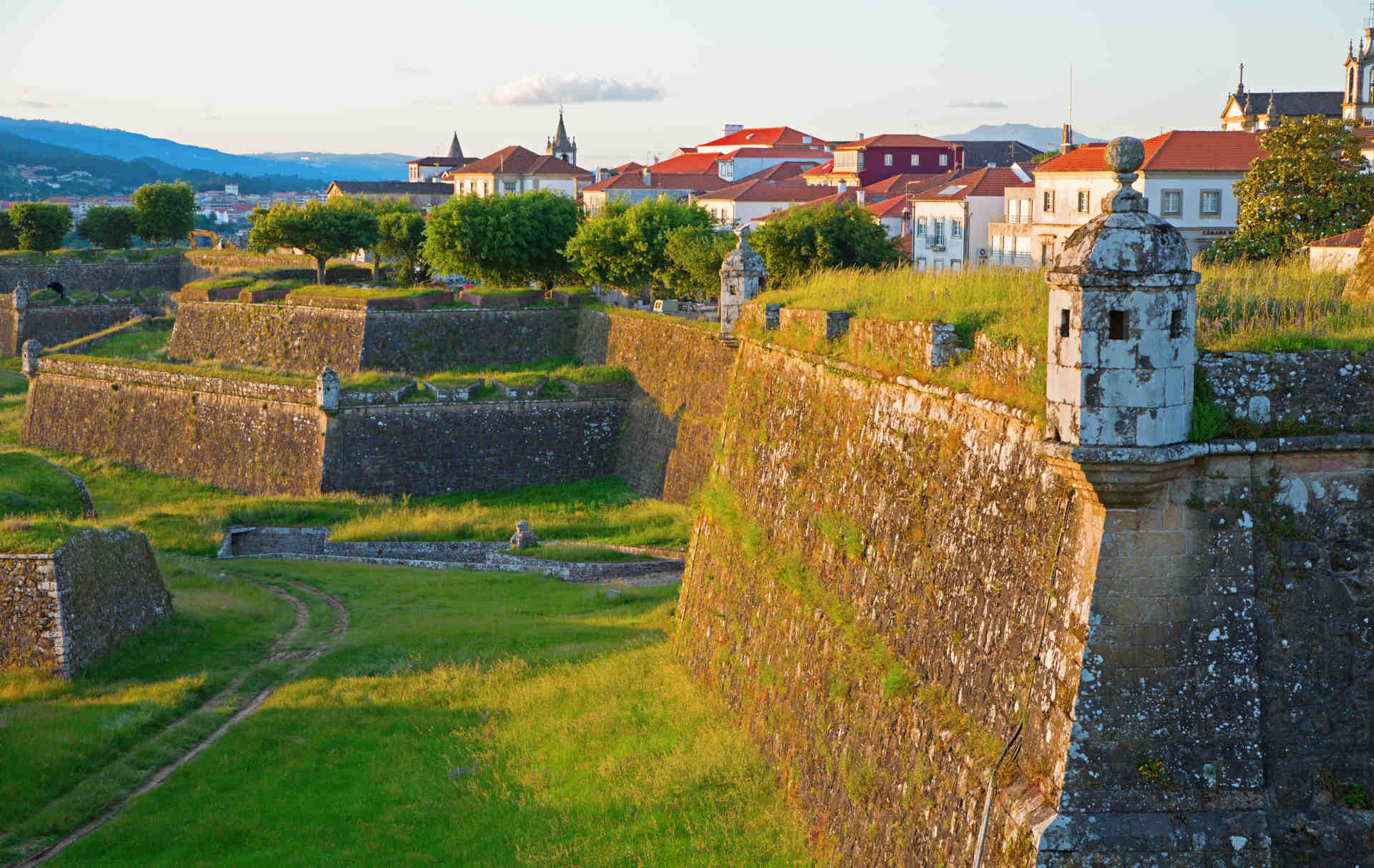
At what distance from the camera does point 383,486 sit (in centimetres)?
3906

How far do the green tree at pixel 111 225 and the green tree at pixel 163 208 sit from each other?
0.63 meters

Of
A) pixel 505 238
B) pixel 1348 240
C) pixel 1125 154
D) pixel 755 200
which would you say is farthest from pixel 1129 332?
pixel 755 200

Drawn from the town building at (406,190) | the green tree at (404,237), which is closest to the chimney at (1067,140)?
the green tree at (404,237)

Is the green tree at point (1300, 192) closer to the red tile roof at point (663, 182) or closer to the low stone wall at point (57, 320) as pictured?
the low stone wall at point (57, 320)

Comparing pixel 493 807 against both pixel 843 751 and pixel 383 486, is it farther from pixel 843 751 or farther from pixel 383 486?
pixel 383 486

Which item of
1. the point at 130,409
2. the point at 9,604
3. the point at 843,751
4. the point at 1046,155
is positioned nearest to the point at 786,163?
the point at 1046,155

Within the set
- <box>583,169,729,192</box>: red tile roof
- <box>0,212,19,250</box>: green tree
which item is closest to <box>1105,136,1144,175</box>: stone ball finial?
<box>0,212,19,250</box>: green tree

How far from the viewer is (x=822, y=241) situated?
1602 inches

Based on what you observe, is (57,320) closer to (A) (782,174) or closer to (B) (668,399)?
(B) (668,399)

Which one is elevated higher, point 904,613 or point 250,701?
point 904,613

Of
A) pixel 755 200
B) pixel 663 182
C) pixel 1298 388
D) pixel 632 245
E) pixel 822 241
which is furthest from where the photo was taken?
pixel 663 182

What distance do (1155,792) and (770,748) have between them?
6552 mm

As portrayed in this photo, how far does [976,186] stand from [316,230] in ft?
97.8

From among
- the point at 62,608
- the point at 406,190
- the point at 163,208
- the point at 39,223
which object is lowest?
the point at 62,608
